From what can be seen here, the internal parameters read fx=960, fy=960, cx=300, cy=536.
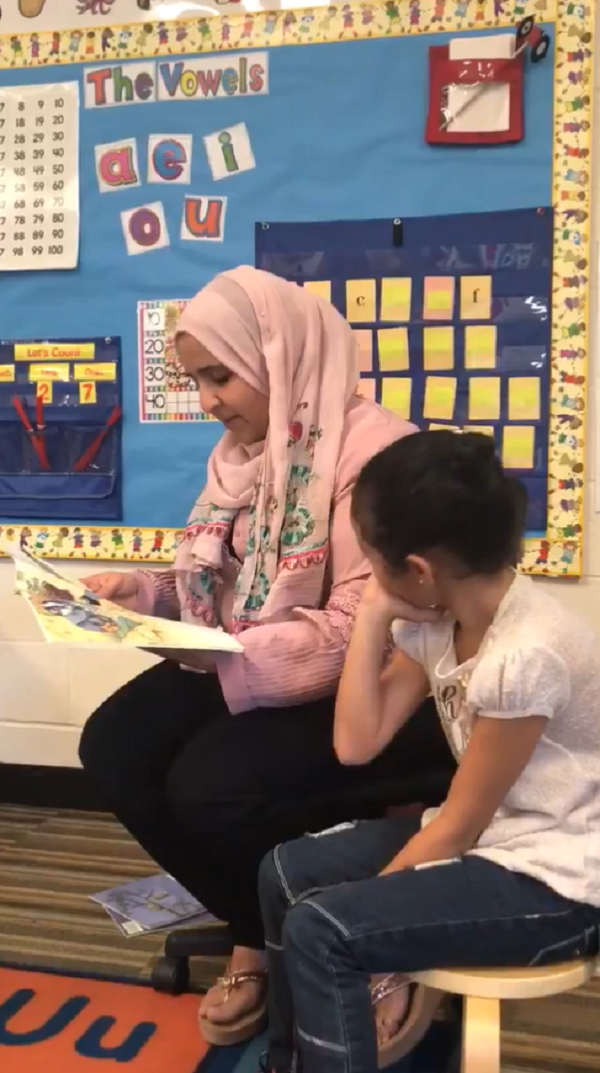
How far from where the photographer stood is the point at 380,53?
184cm

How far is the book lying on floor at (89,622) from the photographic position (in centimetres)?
105

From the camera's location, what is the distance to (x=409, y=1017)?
1174 mm

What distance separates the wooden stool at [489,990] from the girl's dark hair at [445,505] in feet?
1.23

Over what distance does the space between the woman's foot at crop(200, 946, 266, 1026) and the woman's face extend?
2.44 ft

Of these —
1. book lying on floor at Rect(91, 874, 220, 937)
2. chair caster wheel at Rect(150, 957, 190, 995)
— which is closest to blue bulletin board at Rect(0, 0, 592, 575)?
book lying on floor at Rect(91, 874, 220, 937)

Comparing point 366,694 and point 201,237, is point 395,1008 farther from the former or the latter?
point 201,237

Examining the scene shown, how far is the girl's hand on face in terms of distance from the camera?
1.03m

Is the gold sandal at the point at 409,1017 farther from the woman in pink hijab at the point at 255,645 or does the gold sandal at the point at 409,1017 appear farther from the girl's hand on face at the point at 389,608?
the girl's hand on face at the point at 389,608

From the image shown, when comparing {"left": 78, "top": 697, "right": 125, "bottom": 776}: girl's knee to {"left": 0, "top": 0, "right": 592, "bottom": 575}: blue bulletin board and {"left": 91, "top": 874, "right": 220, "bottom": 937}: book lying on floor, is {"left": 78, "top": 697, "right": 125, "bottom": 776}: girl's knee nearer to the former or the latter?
{"left": 91, "top": 874, "right": 220, "bottom": 937}: book lying on floor

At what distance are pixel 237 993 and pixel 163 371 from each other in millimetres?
1211

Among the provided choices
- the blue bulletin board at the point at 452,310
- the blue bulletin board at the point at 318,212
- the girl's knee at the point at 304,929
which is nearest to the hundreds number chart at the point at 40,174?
the blue bulletin board at the point at 318,212

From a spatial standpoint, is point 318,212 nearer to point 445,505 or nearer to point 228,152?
point 228,152

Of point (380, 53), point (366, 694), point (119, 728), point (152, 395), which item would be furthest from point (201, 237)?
point (366, 694)

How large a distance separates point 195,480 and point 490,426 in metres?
0.62
